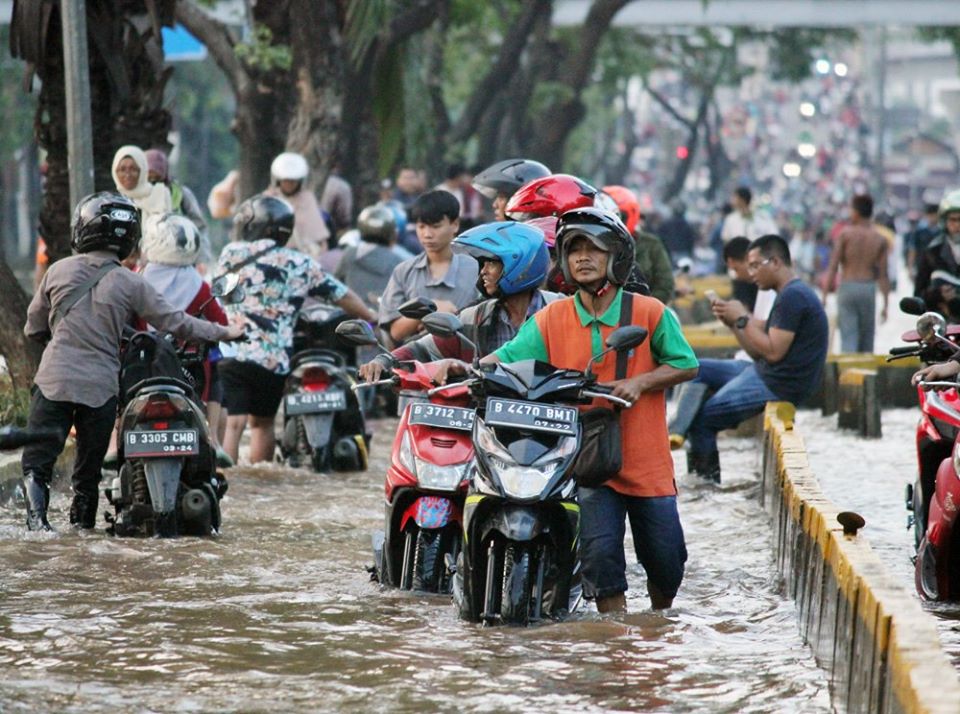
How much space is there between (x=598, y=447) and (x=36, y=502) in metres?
3.32

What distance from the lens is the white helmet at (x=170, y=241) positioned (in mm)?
10656

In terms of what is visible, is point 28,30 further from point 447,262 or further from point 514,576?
point 514,576

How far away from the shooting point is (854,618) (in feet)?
20.1

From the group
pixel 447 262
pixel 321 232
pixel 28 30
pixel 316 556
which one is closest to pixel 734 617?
pixel 316 556

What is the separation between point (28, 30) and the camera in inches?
510

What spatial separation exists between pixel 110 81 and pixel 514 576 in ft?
24.7

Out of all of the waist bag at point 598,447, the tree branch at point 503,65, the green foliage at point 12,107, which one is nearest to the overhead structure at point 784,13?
the tree branch at point 503,65

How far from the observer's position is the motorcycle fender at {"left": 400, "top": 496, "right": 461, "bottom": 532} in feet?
25.9

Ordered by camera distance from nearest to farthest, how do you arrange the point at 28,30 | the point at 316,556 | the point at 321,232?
the point at 316,556, the point at 28,30, the point at 321,232

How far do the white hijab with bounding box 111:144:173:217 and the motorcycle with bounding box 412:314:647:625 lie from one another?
634cm

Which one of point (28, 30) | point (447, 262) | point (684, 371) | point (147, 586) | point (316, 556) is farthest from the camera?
point (28, 30)

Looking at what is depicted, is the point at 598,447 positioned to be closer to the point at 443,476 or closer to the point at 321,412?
the point at 443,476

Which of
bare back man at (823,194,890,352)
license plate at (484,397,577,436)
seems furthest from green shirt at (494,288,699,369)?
bare back man at (823,194,890,352)

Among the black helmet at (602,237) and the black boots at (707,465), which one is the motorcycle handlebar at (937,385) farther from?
the black boots at (707,465)
